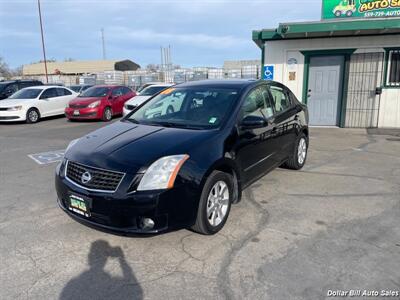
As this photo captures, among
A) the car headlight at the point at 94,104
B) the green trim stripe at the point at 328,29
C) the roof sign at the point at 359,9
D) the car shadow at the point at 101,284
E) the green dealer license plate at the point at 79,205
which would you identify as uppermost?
the roof sign at the point at 359,9

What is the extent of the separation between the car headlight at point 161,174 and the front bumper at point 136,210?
57mm

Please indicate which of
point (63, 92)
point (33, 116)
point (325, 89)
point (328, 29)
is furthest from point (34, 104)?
point (328, 29)

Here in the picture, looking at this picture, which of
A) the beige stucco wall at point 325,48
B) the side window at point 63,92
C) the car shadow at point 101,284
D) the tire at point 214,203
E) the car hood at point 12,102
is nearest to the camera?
the car shadow at point 101,284

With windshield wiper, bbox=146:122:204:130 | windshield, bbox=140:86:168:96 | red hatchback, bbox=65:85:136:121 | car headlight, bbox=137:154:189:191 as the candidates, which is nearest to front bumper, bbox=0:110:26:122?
red hatchback, bbox=65:85:136:121

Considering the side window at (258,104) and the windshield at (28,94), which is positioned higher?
the side window at (258,104)

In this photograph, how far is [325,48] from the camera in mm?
10328

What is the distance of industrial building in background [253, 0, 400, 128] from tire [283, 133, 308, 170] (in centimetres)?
497

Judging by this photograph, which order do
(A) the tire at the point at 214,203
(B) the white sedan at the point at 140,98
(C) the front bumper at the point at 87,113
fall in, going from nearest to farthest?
(A) the tire at the point at 214,203 → (B) the white sedan at the point at 140,98 → (C) the front bumper at the point at 87,113

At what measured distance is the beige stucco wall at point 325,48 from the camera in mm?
10031

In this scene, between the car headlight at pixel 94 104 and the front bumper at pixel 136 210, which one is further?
the car headlight at pixel 94 104

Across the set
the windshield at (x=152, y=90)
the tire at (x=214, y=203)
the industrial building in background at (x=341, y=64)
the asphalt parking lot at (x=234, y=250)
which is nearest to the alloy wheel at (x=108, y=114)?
the windshield at (x=152, y=90)

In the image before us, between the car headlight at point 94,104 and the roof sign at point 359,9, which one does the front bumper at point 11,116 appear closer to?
the car headlight at point 94,104

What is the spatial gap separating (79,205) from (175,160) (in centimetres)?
103

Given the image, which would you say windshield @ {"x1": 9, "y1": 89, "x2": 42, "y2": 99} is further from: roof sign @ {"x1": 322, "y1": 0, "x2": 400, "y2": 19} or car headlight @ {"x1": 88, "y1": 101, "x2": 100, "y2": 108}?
roof sign @ {"x1": 322, "y1": 0, "x2": 400, "y2": 19}
